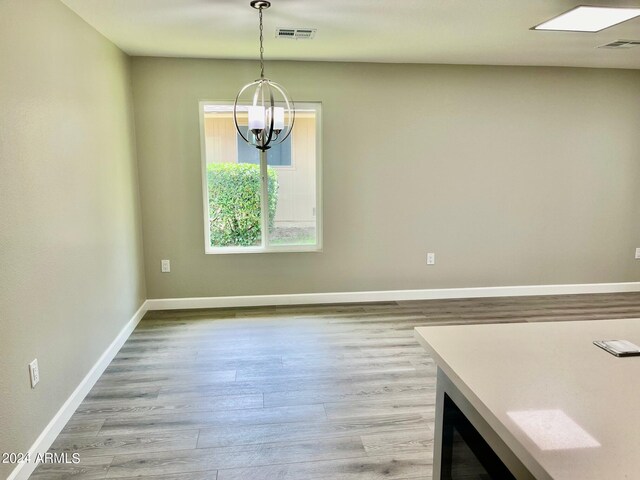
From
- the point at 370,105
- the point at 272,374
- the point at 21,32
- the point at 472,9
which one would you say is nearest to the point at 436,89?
the point at 370,105

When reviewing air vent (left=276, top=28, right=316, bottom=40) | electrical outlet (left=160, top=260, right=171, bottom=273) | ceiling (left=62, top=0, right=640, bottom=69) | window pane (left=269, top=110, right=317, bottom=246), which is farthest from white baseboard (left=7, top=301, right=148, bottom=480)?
air vent (left=276, top=28, right=316, bottom=40)

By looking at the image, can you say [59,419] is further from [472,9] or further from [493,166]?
Result: [493,166]

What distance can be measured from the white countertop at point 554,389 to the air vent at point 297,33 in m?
2.50

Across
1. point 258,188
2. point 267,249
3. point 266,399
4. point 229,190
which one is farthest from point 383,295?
point 266,399

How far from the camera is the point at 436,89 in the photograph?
4379 mm

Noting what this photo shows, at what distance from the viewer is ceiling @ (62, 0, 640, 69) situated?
2676 mm

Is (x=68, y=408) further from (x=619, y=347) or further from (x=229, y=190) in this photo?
(x=619, y=347)

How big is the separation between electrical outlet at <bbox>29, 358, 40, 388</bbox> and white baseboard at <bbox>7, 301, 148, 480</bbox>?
0.93ft

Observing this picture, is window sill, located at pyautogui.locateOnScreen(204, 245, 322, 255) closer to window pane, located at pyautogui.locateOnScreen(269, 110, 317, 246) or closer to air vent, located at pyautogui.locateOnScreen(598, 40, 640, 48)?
window pane, located at pyautogui.locateOnScreen(269, 110, 317, 246)

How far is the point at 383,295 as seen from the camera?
4645 millimetres

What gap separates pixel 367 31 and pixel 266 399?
A: 8.83ft

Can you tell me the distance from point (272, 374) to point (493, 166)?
317 centimetres

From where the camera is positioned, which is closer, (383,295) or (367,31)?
(367,31)

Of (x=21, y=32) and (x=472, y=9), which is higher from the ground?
(x=472, y=9)
